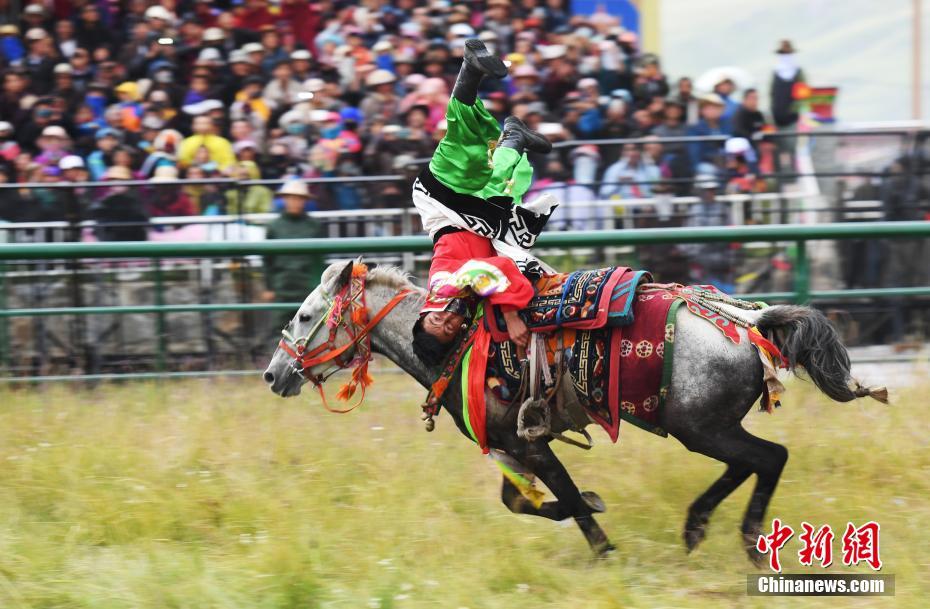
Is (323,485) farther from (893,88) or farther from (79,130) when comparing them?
(893,88)

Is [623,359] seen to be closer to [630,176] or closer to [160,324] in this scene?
[160,324]

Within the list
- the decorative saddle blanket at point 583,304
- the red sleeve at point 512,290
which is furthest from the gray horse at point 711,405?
the red sleeve at point 512,290

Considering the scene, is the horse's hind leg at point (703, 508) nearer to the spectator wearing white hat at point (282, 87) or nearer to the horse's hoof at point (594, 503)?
the horse's hoof at point (594, 503)

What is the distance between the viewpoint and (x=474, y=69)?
15.6 feet

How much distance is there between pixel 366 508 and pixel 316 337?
0.95 meters

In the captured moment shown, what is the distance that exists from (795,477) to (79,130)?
6.96 meters

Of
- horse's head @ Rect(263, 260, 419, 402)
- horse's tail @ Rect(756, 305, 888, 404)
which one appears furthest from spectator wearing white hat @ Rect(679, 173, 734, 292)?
horse's head @ Rect(263, 260, 419, 402)

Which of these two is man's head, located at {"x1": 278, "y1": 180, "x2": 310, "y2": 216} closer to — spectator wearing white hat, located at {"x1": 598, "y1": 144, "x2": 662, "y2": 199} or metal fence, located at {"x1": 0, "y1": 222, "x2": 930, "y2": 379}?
metal fence, located at {"x1": 0, "y1": 222, "x2": 930, "y2": 379}

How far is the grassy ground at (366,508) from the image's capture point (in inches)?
191

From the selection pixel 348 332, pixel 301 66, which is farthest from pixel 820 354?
pixel 301 66

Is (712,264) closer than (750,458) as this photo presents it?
No

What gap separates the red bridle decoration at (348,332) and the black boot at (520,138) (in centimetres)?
85

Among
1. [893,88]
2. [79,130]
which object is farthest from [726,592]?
[893,88]

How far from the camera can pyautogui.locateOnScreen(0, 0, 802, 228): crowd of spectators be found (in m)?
9.41
